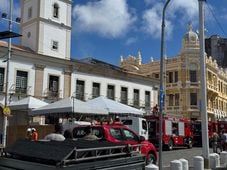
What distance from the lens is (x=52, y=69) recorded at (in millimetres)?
35688

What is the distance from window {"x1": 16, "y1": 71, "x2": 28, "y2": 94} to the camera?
33.2m

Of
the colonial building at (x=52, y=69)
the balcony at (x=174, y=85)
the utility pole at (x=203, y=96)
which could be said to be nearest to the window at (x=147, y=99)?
the colonial building at (x=52, y=69)

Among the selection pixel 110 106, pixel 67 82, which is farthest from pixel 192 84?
pixel 110 106

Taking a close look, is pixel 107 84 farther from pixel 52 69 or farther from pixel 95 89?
pixel 52 69

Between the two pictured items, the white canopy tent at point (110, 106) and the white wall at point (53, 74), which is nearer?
the white canopy tent at point (110, 106)

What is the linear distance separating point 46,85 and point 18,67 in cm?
324

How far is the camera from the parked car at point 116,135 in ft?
47.8

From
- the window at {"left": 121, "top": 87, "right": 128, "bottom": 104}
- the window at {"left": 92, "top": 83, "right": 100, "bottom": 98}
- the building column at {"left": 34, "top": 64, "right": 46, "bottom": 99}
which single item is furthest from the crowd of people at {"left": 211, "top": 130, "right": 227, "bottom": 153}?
the window at {"left": 121, "top": 87, "right": 128, "bottom": 104}

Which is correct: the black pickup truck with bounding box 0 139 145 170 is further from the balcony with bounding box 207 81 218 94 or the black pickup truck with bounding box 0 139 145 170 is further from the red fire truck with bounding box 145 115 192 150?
the balcony with bounding box 207 81 218 94

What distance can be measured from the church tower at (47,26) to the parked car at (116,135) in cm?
2344

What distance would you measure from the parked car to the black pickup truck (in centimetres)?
565

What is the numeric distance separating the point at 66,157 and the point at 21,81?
27.6 metres

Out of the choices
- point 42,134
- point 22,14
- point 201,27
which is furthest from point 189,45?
point 201,27

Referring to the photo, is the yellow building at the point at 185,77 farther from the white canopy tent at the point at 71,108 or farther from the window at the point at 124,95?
the white canopy tent at the point at 71,108
